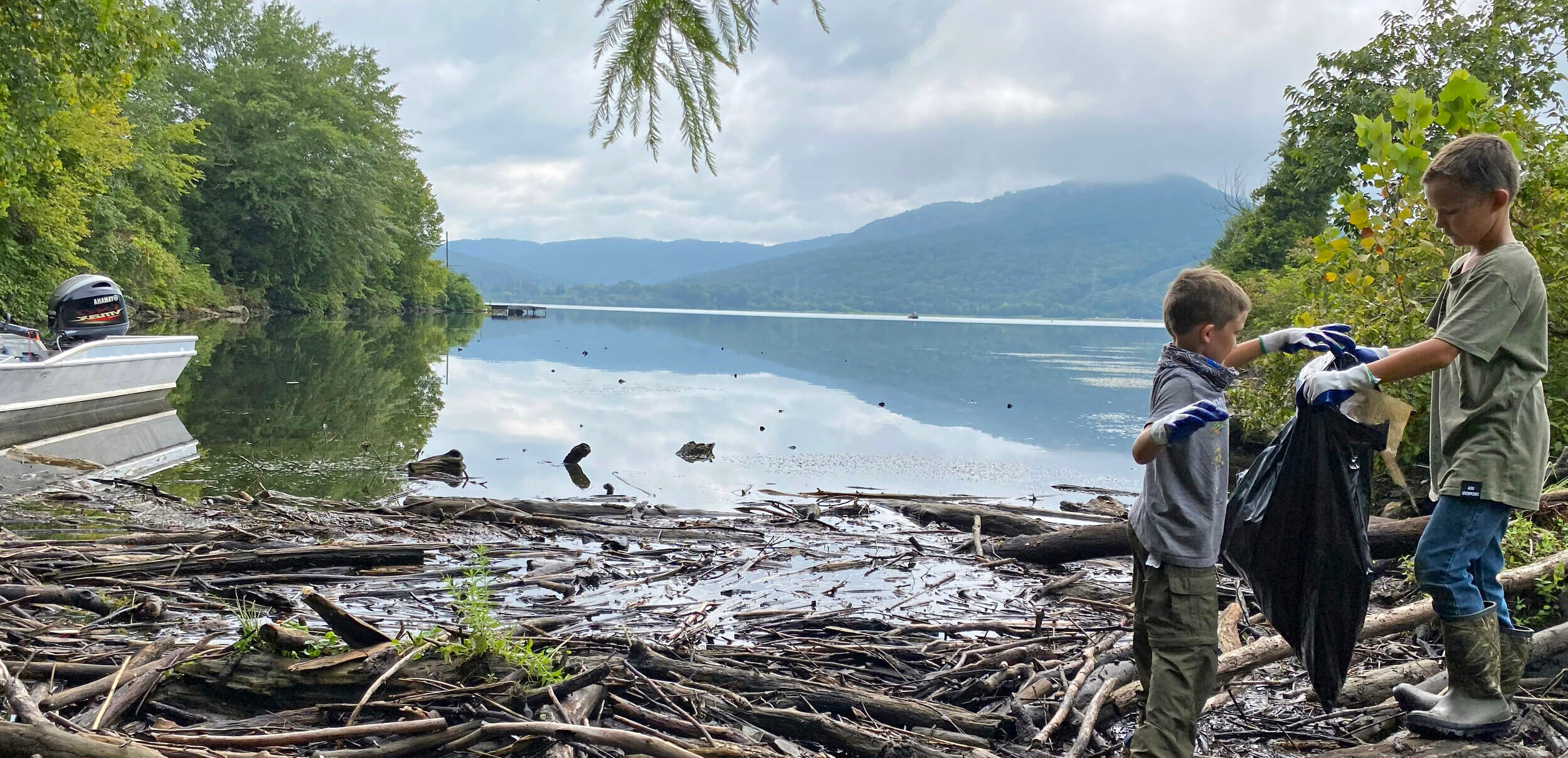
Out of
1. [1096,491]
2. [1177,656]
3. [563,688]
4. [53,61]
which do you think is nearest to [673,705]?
[563,688]

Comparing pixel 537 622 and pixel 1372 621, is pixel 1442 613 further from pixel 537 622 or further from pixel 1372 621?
pixel 537 622

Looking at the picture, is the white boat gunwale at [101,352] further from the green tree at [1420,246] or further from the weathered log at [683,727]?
the green tree at [1420,246]

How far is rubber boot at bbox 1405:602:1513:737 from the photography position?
3.41 meters

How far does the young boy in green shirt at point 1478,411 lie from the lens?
10.9 ft

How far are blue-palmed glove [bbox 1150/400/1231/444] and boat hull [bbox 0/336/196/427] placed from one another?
14476mm

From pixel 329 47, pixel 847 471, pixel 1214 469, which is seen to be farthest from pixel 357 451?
pixel 329 47

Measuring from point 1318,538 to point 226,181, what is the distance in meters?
58.3

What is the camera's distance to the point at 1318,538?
11.4 feet

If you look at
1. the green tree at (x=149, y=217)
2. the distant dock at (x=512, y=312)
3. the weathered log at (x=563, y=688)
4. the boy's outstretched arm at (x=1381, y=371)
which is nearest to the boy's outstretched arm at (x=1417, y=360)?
the boy's outstretched arm at (x=1381, y=371)

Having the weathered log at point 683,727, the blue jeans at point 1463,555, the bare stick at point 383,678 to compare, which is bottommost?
the weathered log at point 683,727

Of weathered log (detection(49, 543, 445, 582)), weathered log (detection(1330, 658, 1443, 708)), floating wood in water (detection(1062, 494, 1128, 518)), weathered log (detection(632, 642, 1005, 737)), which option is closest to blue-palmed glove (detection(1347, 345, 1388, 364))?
weathered log (detection(1330, 658, 1443, 708))

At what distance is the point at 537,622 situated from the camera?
5.05 m

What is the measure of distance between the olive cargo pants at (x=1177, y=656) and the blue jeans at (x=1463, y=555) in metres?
0.89

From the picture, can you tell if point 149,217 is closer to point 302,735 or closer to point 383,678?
point 383,678
